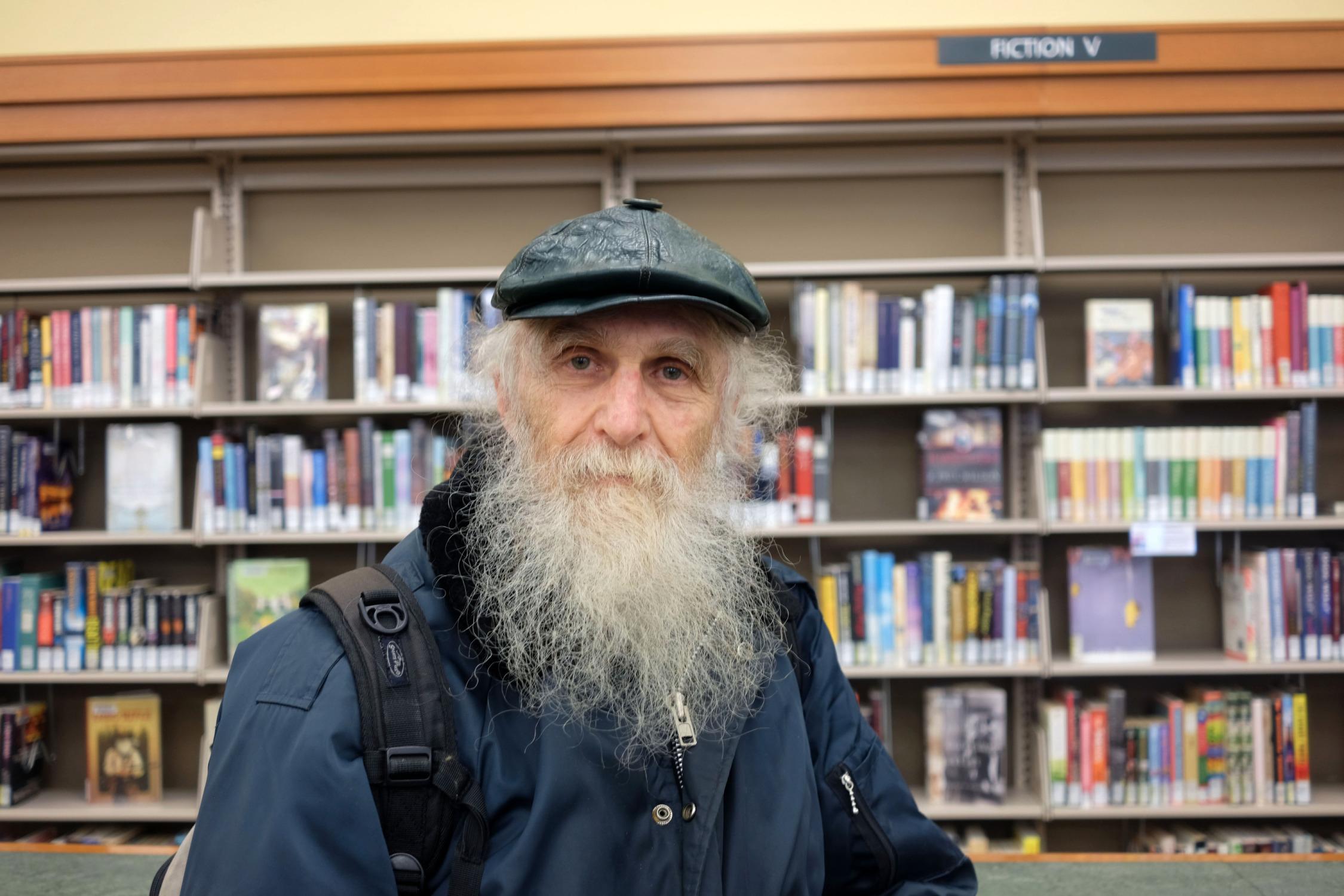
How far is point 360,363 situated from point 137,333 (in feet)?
2.67

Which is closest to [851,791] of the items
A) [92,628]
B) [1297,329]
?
[1297,329]

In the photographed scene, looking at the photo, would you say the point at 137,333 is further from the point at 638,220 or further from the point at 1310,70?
the point at 1310,70

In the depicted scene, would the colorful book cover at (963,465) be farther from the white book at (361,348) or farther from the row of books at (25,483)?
the row of books at (25,483)

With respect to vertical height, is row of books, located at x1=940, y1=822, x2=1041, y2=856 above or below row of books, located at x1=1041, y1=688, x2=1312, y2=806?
below

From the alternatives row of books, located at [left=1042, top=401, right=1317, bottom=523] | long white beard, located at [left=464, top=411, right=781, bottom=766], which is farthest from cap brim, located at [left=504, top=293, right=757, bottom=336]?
row of books, located at [left=1042, top=401, right=1317, bottom=523]

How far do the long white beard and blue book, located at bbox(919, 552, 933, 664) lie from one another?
6.37 ft

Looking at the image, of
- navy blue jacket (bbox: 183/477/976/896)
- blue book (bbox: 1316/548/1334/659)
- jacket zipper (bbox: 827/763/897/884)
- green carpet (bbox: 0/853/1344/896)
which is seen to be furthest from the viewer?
blue book (bbox: 1316/548/1334/659)

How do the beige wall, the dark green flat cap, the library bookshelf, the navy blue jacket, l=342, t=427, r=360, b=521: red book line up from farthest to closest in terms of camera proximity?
the beige wall < the library bookshelf < l=342, t=427, r=360, b=521: red book < the dark green flat cap < the navy blue jacket

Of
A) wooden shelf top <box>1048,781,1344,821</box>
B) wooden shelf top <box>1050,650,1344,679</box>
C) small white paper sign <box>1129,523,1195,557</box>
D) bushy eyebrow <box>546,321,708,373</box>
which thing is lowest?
wooden shelf top <box>1048,781,1344,821</box>

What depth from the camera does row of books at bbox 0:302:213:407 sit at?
300cm

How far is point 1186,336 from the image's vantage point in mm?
2947

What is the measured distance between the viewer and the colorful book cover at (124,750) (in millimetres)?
3072

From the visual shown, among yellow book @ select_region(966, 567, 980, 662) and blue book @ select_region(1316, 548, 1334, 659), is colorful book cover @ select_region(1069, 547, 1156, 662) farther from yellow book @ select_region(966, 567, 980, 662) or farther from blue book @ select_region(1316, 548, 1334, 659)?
blue book @ select_region(1316, 548, 1334, 659)

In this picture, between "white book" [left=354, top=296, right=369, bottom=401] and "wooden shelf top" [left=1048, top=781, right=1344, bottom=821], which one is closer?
"wooden shelf top" [left=1048, top=781, right=1344, bottom=821]
